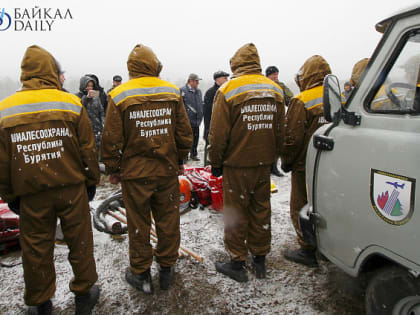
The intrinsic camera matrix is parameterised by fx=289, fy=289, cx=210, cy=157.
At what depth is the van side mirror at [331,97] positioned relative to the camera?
2127 mm

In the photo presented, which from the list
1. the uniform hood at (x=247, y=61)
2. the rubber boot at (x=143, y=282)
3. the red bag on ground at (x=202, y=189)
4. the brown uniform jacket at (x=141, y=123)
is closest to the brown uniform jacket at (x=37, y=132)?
the brown uniform jacket at (x=141, y=123)

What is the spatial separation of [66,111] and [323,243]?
2.36m

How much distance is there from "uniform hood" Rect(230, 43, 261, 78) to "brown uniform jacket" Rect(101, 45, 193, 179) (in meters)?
0.70

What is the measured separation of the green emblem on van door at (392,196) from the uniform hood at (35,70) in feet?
8.27

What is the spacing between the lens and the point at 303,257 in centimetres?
332

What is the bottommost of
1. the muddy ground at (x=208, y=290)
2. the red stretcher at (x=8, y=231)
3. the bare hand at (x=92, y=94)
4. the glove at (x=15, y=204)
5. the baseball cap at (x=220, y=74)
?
the muddy ground at (x=208, y=290)

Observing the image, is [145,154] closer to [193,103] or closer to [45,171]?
[45,171]

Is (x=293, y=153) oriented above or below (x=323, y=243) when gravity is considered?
above

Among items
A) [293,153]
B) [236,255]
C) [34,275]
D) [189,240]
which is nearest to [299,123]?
[293,153]

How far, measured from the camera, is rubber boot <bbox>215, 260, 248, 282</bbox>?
304 centimetres

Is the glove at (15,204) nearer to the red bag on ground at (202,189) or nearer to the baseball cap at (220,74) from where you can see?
the red bag on ground at (202,189)

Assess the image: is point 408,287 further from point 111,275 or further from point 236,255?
point 111,275

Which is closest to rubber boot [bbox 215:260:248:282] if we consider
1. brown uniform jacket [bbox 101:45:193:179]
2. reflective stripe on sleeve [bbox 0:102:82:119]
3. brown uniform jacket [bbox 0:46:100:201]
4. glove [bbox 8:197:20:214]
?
brown uniform jacket [bbox 101:45:193:179]

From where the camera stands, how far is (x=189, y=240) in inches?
153
